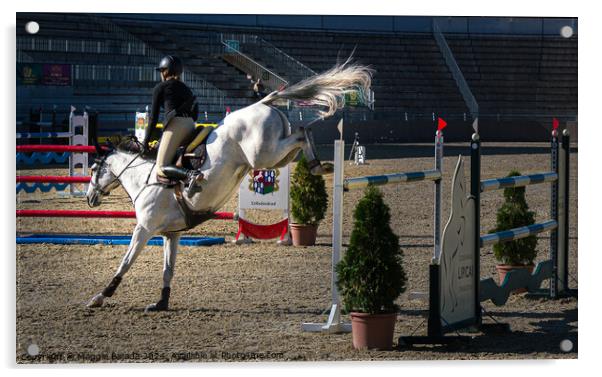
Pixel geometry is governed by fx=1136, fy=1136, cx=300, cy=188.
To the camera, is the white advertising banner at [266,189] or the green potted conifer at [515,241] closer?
the green potted conifer at [515,241]

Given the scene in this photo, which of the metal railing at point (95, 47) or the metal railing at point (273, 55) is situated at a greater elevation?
the metal railing at point (273, 55)

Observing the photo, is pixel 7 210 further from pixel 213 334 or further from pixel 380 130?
pixel 380 130

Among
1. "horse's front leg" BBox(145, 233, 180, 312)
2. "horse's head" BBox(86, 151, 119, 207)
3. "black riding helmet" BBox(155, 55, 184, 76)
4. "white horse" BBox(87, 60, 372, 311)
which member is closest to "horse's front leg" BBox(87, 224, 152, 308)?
"white horse" BBox(87, 60, 372, 311)

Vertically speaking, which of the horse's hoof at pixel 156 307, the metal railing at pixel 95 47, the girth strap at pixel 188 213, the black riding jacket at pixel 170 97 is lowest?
the horse's hoof at pixel 156 307

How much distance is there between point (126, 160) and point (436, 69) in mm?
16564

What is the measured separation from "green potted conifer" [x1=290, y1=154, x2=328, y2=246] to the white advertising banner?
9cm

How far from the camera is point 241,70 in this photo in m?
22.4

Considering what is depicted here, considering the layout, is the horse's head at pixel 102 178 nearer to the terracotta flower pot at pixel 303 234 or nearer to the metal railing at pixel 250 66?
the terracotta flower pot at pixel 303 234

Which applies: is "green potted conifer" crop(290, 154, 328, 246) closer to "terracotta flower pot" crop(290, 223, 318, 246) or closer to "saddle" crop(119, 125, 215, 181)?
"terracotta flower pot" crop(290, 223, 318, 246)

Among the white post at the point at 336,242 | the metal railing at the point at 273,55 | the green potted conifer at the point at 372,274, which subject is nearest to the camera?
the green potted conifer at the point at 372,274

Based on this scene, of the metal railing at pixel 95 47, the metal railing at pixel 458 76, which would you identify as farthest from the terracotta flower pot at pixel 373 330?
the metal railing at pixel 458 76

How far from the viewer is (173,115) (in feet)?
22.7

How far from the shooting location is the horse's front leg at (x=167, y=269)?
718 centimetres

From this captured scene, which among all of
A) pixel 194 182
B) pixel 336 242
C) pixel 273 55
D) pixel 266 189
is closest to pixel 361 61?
pixel 273 55
